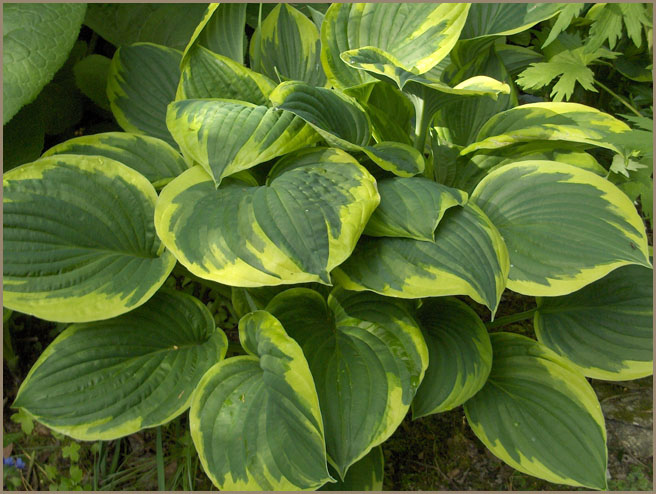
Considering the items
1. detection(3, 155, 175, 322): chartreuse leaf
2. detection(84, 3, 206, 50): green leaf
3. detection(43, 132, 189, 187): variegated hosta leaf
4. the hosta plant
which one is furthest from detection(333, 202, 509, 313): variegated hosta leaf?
detection(84, 3, 206, 50): green leaf

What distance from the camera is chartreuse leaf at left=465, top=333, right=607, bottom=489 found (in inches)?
42.3

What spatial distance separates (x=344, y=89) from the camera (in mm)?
1242

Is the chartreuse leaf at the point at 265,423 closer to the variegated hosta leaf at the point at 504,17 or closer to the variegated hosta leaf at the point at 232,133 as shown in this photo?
the variegated hosta leaf at the point at 232,133

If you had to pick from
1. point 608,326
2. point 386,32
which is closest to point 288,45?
point 386,32

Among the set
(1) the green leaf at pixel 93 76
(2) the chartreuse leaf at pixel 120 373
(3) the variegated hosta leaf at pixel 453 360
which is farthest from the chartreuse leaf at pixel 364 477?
(1) the green leaf at pixel 93 76

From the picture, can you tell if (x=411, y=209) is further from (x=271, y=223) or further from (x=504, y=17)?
(x=504, y=17)

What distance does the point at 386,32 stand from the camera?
4.30 feet

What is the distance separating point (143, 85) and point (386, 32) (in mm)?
633

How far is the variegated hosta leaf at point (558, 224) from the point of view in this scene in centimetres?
103

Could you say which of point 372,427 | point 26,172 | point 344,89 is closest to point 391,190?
point 344,89

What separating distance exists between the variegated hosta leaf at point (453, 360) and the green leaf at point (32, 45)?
0.98 m

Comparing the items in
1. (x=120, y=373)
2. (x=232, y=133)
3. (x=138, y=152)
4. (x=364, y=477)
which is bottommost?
(x=364, y=477)

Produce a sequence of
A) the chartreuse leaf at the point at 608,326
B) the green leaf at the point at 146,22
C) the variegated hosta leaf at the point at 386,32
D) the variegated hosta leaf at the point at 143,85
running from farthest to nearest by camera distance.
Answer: the green leaf at the point at 146,22 → the variegated hosta leaf at the point at 143,85 → the variegated hosta leaf at the point at 386,32 → the chartreuse leaf at the point at 608,326

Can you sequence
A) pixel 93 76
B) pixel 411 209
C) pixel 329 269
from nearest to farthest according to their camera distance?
pixel 329 269, pixel 411 209, pixel 93 76
